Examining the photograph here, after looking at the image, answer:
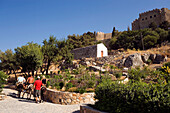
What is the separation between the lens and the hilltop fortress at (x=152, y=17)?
2149 inches

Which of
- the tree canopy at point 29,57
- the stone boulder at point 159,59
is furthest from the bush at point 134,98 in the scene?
the stone boulder at point 159,59

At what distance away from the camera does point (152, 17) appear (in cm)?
5759

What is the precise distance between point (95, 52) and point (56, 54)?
1053 centimetres

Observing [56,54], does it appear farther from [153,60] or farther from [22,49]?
[153,60]

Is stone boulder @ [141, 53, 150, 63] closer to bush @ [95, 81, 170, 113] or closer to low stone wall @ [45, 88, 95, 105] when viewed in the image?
low stone wall @ [45, 88, 95, 105]

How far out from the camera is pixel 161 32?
1505 inches

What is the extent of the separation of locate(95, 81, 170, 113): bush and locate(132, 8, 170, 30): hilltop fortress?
57486 millimetres

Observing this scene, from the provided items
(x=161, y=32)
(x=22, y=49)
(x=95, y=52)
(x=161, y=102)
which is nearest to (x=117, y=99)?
(x=161, y=102)

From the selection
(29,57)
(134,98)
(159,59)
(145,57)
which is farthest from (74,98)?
(159,59)

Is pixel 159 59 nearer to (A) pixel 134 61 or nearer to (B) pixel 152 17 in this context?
(A) pixel 134 61

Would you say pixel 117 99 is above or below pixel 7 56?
below

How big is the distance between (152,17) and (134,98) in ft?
199

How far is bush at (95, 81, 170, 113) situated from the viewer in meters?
4.16

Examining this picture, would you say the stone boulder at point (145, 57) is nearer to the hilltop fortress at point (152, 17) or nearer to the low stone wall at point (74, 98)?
the low stone wall at point (74, 98)
